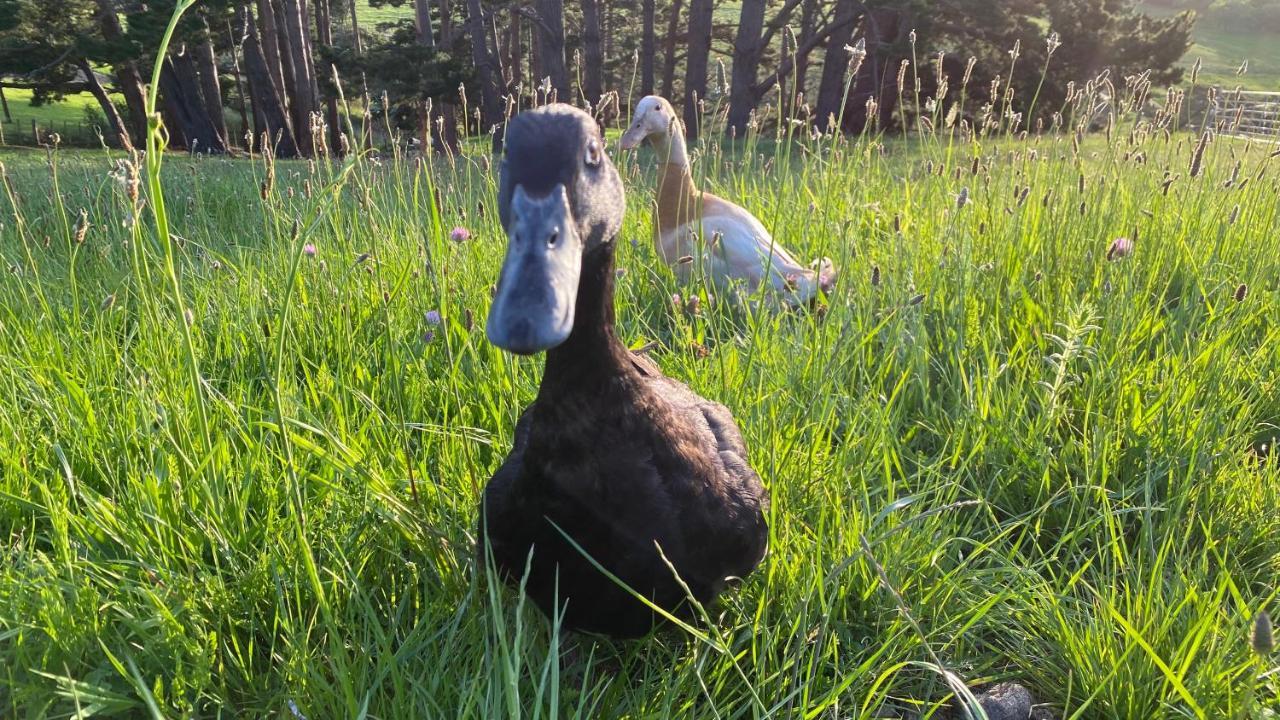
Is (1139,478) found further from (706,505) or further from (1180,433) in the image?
(706,505)

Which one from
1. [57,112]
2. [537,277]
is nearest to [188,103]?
[537,277]

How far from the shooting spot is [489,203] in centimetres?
336

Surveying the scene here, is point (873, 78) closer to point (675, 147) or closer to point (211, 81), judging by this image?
point (675, 147)

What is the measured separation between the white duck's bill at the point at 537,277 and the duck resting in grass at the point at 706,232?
1.85 m

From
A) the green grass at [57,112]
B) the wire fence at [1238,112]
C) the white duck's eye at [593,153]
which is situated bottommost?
the green grass at [57,112]

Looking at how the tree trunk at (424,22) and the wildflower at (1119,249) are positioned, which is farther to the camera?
the tree trunk at (424,22)

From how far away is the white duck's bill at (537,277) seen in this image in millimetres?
895

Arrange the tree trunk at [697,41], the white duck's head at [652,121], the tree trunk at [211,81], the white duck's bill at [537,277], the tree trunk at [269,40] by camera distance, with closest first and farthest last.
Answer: the white duck's bill at [537,277] < the white duck's head at [652,121] < the tree trunk at [269,40] < the tree trunk at [697,41] < the tree trunk at [211,81]

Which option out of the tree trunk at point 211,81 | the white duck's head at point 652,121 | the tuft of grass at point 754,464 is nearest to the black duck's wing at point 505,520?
the tuft of grass at point 754,464

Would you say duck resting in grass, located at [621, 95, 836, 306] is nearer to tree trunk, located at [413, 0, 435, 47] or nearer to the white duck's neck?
the white duck's neck

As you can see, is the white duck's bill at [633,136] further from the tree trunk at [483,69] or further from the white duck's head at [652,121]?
the tree trunk at [483,69]

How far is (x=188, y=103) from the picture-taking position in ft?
47.5

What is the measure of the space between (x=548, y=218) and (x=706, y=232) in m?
2.35

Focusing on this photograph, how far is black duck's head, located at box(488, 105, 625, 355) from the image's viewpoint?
906mm
